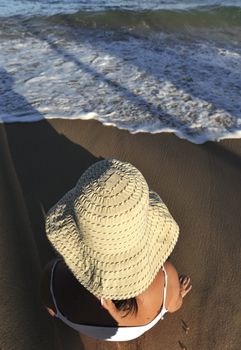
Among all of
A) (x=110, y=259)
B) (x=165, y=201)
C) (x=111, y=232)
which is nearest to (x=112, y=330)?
(x=110, y=259)

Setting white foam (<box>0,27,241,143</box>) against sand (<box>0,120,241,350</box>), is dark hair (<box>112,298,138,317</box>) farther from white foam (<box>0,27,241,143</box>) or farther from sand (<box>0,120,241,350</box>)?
white foam (<box>0,27,241,143</box>)

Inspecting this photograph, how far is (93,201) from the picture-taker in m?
1.62

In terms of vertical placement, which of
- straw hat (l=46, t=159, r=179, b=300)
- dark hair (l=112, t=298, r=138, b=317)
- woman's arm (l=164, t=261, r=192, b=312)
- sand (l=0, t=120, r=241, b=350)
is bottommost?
sand (l=0, t=120, r=241, b=350)

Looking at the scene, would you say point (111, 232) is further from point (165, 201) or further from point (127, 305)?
point (165, 201)

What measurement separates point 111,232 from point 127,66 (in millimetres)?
4791

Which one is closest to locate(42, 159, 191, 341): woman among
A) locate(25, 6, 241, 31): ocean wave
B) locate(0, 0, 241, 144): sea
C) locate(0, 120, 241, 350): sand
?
locate(0, 120, 241, 350): sand

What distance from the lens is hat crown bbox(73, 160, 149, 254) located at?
5.29ft

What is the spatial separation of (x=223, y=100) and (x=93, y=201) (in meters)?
3.80

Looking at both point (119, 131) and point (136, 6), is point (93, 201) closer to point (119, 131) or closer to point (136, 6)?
point (119, 131)

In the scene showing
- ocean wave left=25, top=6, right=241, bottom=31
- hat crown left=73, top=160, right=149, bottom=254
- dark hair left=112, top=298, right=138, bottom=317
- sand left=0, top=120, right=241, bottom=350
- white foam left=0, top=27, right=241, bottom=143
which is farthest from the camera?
ocean wave left=25, top=6, right=241, bottom=31

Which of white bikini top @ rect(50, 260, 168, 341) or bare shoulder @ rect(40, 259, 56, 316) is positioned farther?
bare shoulder @ rect(40, 259, 56, 316)

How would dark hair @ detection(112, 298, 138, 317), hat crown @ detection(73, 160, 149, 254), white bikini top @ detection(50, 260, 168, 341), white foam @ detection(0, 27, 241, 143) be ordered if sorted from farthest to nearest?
white foam @ detection(0, 27, 241, 143) < white bikini top @ detection(50, 260, 168, 341) < dark hair @ detection(112, 298, 138, 317) < hat crown @ detection(73, 160, 149, 254)

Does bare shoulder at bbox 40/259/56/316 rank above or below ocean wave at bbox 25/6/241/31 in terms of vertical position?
below

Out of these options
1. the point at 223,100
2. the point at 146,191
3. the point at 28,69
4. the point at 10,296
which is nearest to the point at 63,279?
the point at 10,296
